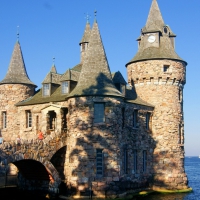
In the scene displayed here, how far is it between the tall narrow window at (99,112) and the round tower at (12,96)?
11.4 metres

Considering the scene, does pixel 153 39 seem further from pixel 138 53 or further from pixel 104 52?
pixel 104 52

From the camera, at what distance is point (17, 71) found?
41.8 m

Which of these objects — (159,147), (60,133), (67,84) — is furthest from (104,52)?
(159,147)

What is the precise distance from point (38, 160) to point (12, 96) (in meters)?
12.4

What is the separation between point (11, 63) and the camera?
4231 centimetres

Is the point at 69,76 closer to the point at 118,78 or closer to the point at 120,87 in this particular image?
the point at 118,78

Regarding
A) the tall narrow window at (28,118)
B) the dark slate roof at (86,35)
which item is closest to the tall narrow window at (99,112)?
the tall narrow window at (28,118)

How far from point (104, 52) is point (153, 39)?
820cm

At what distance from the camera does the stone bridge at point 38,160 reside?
90.3 feet

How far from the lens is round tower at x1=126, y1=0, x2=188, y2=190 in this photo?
121 ft

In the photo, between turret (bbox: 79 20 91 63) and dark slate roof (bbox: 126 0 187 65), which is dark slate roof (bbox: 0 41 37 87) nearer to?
turret (bbox: 79 20 91 63)

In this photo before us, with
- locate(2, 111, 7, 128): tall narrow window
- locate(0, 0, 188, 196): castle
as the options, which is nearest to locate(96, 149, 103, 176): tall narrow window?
locate(0, 0, 188, 196): castle

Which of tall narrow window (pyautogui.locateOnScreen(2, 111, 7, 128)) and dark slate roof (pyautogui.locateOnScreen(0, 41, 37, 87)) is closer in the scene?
dark slate roof (pyautogui.locateOnScreen(0, 41, 37, 87))

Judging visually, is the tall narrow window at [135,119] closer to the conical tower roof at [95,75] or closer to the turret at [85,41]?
the conical tower roof at [95,75]
